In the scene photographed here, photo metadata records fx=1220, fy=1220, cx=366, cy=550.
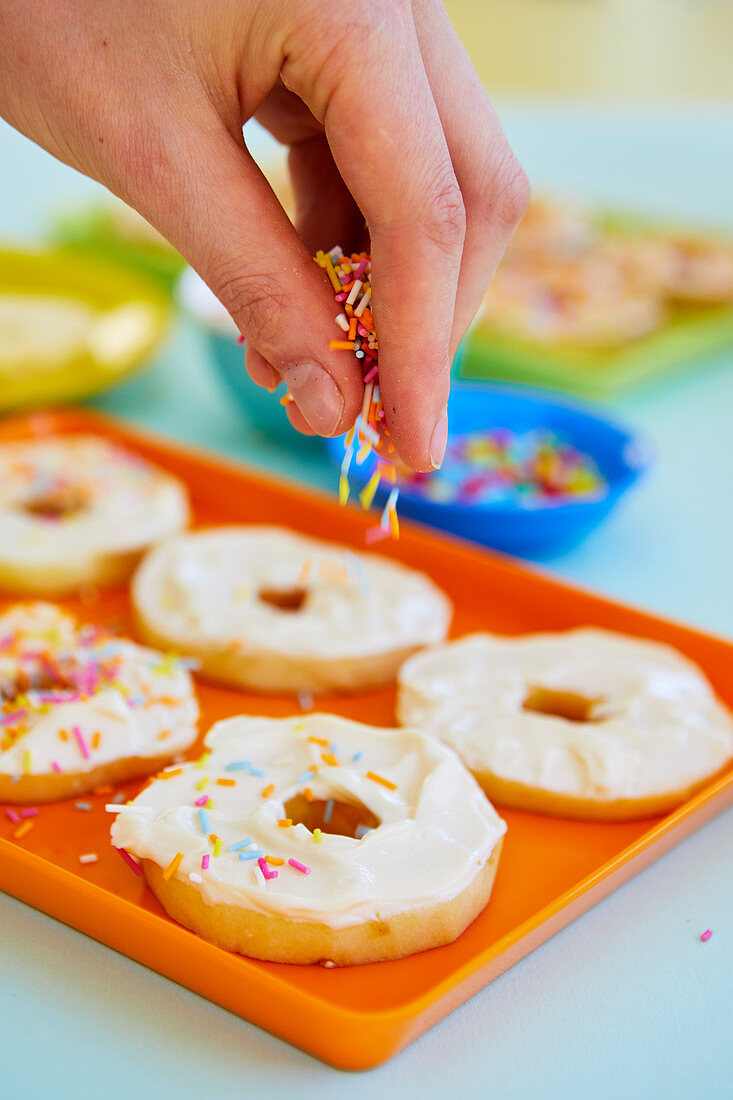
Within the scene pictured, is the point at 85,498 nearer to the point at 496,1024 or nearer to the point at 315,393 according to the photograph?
the point at 315,393

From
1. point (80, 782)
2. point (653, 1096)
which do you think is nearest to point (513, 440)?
point (80, 782)

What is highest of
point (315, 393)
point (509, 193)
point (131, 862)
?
point (509, 193)

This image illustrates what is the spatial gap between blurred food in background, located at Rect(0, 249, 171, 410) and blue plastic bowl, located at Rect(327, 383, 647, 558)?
1.67 feet

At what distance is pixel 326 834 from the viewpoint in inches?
46.7

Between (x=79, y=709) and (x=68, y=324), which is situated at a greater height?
(x=68, y=324)

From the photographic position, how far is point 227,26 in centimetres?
Answer: 103

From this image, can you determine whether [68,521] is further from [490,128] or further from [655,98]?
[655,98]

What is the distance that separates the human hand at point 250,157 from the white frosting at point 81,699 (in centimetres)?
43

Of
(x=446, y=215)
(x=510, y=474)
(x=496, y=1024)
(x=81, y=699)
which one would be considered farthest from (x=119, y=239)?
(x=496, y=1024)

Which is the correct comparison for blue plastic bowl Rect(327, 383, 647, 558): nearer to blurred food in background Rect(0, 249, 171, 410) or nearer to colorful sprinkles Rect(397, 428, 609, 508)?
colorful sprinkles Rect(397, 428, 609, 508)

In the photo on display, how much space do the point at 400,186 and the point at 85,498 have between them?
39.9 inches

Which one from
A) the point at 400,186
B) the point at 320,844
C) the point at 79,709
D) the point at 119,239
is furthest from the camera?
the point at 119,239

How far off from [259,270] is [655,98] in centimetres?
550

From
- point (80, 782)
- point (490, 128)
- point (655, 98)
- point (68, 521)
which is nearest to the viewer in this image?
point (490, 128)
